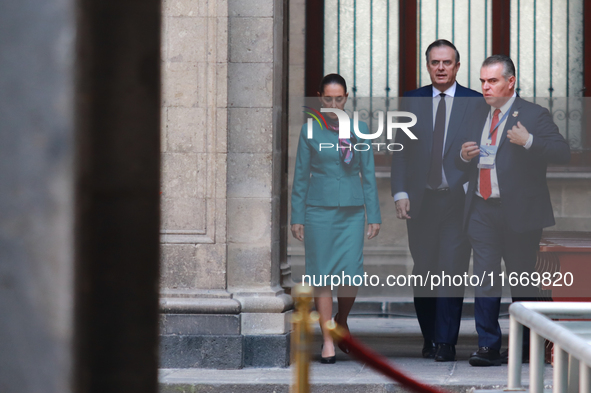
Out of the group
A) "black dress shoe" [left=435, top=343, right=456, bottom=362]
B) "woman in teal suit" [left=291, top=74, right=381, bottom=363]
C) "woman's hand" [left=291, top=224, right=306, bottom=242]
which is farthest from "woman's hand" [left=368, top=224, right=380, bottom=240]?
"black dress shoe" [left=435, top=343, right=456, bottom=362]

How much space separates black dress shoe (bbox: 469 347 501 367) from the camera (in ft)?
20.2

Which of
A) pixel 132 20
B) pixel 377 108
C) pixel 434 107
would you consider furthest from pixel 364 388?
pixel 132 20

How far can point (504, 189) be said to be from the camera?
20.0 ft

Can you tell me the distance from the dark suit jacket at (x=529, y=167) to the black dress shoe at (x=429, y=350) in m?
1.20

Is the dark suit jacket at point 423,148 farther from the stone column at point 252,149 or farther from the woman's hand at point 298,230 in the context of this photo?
→ the stone column at point 252,149

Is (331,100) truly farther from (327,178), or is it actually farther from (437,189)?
(437,189)

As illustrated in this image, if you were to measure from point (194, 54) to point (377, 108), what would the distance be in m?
3.22

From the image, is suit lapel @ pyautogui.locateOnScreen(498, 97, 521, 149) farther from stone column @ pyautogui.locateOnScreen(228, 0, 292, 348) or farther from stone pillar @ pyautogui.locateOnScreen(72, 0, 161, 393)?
stone pillar @ pyautogui.locateOnScreen(72, 0, 161, 393)

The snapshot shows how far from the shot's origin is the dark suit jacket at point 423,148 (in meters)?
6.38

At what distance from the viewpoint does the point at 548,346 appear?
615 cm

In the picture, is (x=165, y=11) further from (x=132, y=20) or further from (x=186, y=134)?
(x=132, y=20)

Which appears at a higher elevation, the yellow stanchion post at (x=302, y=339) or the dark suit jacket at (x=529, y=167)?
the dark suit jacket at (x=529, y=167)

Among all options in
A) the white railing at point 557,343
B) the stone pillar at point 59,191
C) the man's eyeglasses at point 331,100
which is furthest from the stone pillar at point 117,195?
the man's eyeglasses at point 331,100

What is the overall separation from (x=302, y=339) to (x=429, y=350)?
4285 millimetres
